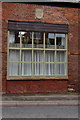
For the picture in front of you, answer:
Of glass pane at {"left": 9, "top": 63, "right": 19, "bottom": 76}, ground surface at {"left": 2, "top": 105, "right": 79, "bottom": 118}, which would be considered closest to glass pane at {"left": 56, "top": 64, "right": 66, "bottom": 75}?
glass pane at {"left": 9, "top": 63, "right": 19, "bottom": 76}

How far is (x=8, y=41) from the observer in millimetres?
11477

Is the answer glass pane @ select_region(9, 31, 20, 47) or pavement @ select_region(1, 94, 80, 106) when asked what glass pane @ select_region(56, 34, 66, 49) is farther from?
pavement @ select_region(1, 94, 80, 106)

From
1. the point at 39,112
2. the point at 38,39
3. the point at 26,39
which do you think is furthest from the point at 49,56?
the point at 39,112

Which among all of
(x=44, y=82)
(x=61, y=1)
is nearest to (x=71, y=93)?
(x=44, y=82)

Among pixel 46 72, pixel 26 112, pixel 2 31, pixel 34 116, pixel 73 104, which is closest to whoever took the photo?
pixel 34 116

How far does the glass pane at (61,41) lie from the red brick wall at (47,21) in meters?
0.28

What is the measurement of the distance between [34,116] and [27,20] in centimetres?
573

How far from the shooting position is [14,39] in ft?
38.3

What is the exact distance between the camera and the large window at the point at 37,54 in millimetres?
11695

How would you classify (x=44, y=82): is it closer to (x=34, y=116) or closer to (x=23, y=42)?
(x=23, y=42)

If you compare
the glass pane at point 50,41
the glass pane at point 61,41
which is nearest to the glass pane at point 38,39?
the glass pane at point 50,41

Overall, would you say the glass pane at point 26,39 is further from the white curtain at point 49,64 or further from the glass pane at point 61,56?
the glass pane at point 61,56

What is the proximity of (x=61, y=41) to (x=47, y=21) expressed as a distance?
1329 millimetres

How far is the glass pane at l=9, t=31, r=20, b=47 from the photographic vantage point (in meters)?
11.6
